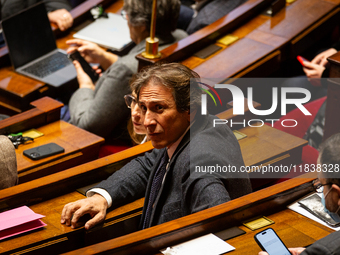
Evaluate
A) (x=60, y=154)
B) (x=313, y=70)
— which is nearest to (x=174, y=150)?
(x=60, y=154)

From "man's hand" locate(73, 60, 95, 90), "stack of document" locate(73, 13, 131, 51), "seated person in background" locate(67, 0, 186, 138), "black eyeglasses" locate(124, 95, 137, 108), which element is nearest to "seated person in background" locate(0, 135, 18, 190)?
"black eyeglasses" locate(124, 95, 137, 108)

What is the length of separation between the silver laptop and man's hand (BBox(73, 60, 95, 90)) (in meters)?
0.16

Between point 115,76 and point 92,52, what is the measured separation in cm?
50

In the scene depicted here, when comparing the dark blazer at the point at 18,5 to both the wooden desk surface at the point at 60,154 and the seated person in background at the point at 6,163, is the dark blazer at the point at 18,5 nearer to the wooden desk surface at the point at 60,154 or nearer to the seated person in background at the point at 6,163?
the wooden desk surface at the point at 60,154

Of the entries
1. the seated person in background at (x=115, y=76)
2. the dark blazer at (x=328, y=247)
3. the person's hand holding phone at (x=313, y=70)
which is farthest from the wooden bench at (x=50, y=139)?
the dark blazer at (x=328, y=247)

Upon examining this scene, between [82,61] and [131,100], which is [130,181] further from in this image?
[82,61]

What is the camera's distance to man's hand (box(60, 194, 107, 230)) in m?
1.66

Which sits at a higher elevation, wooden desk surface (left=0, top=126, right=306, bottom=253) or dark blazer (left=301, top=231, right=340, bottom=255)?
dark blazer (left=301, top=231, right=340, bottom=255)

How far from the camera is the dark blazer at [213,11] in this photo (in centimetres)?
334

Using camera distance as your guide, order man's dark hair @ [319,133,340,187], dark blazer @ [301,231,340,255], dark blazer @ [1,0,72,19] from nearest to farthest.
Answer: dark blazer @ [301,231,340,255]
man's dark hair @ [319,133,340,187]
dark blazer @ [1,0,72,19]

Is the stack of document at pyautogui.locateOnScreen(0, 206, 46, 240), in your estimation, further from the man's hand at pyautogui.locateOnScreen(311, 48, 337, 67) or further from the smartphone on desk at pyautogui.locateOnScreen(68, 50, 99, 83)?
the man's hand at pyautogui.locateOnScreen(311, 48, 337, 67)

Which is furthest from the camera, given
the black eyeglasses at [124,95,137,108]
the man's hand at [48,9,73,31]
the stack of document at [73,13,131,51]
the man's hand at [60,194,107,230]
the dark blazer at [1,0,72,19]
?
the dark blazer at [1,0,72,19]

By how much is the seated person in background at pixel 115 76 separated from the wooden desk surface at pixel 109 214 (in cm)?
70

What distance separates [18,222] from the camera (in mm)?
1622
